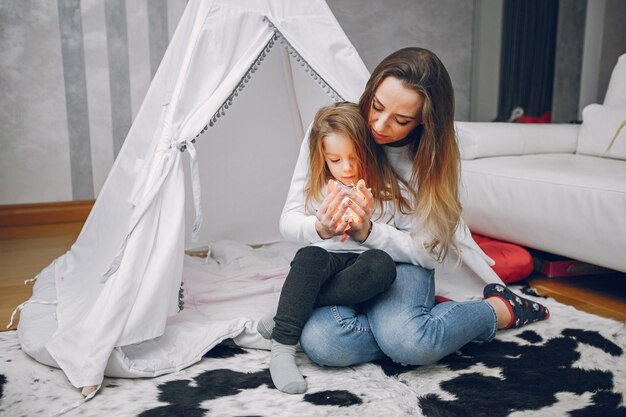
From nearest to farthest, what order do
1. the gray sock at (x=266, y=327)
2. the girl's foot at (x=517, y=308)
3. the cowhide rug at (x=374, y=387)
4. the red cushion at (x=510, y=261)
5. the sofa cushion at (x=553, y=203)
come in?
the cowhide rug at (x=374, y=387)
the gray sock at (x=266, y=327)
the girl's foot at (x=517, y=308)
the sofa cushion at (x=553, y=203)
the red cushion at (x=510, y=261)

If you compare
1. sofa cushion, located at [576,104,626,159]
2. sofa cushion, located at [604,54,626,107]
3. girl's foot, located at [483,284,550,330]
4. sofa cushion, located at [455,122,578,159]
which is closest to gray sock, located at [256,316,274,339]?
girl's foot, located at [483,284,550,330]

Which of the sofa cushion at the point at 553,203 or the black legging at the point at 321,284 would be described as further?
the sofa cushion at the point at 553,203

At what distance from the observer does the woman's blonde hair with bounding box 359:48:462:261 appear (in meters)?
1.23

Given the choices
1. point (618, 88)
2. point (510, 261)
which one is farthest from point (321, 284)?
point (618, 88)

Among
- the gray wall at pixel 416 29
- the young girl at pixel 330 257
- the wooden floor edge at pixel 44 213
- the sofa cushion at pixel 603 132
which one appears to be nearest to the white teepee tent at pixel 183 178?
the young girl at pixel 330 257

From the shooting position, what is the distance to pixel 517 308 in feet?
4.85

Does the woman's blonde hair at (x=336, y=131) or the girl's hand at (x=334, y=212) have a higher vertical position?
the woman's blonde hair at (x=336, y=131)

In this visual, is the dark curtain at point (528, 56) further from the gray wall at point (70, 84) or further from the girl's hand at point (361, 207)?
the girl's hand at point (361, 207)

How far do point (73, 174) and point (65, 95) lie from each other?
0.38m

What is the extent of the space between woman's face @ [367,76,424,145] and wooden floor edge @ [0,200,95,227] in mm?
2000

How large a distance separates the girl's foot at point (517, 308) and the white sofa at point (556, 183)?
0.93ft

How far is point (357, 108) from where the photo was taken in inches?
52.1

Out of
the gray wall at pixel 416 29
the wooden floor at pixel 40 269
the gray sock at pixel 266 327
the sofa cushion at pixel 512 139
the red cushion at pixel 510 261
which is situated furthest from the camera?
the gray wall at pixel 416 29

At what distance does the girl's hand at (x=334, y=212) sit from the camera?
1.16m
